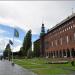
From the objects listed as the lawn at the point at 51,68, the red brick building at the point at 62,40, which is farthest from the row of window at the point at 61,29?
the lawn at the point at 51,68

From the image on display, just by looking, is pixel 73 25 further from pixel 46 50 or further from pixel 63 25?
pixel 46 50

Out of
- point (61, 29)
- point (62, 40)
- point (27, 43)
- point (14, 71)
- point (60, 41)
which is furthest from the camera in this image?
point (27, 43)

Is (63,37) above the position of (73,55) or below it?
above

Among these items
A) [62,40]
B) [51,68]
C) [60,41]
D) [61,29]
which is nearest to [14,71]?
[51,68]

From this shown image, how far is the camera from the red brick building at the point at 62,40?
81.7 metres

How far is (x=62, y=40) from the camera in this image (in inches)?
3686

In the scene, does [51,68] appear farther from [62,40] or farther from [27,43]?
[27,43]

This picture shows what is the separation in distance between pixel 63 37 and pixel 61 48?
4881mm

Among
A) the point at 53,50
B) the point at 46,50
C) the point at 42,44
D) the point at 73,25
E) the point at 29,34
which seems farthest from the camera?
the point at 29,34

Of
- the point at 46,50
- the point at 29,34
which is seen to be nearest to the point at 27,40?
the point at 29,34

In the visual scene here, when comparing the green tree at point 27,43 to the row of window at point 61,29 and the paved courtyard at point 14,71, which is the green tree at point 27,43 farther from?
the paved courtyard at point 14,71

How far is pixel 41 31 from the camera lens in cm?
14138

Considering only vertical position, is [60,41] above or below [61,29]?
below

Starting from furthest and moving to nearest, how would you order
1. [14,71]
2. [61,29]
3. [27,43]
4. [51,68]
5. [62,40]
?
[27,43] → [61,29] → [62,40] → [51,68] → [14,71]
